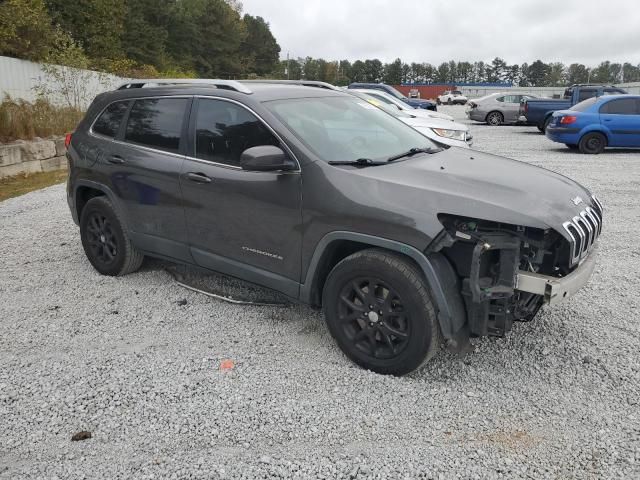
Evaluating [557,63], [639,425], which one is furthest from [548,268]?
[557,63]

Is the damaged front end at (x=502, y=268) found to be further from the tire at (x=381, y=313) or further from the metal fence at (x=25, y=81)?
the metal fence at (x=25, y=81)

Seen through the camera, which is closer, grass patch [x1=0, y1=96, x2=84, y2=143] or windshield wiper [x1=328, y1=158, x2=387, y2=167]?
windshield wiper [x1=328, y1=158, x2=387, y2=167]

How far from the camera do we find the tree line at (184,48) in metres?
15.6

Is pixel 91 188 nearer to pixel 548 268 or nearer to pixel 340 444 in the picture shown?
pixel 340 444

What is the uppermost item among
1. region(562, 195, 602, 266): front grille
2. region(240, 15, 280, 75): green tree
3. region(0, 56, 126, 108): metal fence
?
region(240, 15, 280, 75): green tree

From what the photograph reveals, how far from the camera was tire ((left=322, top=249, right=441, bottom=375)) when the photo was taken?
3.11 metres

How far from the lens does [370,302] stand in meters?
3.31

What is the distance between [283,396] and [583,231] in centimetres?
208

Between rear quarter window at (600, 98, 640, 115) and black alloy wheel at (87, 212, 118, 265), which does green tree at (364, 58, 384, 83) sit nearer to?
rear quarter window at (600, 98, 640, 115)

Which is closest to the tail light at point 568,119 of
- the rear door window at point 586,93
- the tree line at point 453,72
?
the rear door window at point 586,93

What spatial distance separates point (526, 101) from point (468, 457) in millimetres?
20993

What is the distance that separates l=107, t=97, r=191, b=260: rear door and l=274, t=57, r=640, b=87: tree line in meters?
119

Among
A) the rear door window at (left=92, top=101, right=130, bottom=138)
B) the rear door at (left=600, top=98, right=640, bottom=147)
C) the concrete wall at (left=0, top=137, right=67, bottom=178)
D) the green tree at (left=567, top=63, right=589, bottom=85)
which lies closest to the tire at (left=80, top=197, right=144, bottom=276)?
the rear door window at (left=92, top=101, right=130, bottom=138)

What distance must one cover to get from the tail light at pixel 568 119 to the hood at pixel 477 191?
1131cm
